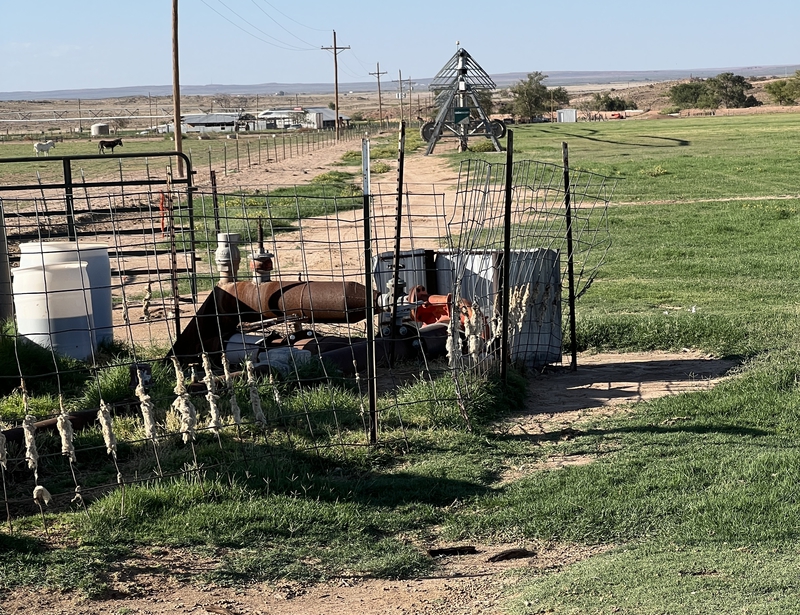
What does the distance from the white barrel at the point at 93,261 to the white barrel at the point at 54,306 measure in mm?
185

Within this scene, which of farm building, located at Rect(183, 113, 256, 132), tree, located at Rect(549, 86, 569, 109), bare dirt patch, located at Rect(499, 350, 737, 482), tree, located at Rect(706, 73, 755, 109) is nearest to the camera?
bare dirt patch, located at Rect(499, 350, 737, 482)

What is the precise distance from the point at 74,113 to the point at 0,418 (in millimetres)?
154109

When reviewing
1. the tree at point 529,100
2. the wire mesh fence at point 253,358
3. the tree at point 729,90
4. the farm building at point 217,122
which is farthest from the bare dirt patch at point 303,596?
the tree at point 529,100

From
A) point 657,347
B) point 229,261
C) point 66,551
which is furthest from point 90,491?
point 657,347

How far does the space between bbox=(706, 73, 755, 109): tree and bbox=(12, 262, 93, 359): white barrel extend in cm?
10347

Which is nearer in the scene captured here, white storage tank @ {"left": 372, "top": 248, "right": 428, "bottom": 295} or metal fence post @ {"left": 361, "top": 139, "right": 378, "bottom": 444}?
metal fence post @ {"left": 361, "top": 139, "right": 378, "bottom": 444}

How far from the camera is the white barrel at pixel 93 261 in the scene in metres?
9.23

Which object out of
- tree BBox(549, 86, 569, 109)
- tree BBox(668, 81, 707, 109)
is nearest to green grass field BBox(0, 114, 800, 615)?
tree BBox(549, 86, 569, 109)

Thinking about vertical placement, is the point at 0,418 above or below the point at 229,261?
below

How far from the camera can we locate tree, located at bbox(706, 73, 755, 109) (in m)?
107

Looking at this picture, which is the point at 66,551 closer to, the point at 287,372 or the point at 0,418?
the point at 0,418

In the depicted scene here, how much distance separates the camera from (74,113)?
498 feet

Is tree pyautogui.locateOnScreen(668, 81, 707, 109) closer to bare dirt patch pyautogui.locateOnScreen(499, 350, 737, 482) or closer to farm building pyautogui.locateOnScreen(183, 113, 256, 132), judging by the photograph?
farm building pyautogui.locateOnScreen(183, 113, 256, 132)

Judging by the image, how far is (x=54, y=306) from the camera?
8.95 metres
